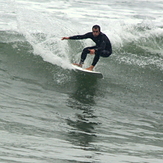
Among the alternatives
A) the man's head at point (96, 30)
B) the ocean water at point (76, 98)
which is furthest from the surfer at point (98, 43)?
the ocean water at point (76, 98)

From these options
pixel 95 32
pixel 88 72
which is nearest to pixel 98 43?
pixel 95 32

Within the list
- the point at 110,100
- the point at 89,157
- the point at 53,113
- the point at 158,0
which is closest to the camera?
the point at 89,157

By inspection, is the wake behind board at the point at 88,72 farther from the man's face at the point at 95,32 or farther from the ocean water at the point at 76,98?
the man's face at the point at 95,32

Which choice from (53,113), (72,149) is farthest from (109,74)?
(72,149)

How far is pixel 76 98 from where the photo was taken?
32.7ft

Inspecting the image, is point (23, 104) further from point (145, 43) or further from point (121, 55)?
point (145, 43)

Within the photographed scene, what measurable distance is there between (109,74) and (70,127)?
4.41 metres

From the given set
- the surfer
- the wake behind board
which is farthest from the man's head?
the wake behind board

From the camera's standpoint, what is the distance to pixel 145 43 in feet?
51.4

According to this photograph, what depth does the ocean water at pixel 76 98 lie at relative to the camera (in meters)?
6.46

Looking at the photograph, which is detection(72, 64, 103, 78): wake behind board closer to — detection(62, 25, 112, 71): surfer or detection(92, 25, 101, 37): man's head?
detection(62, 25, 112, 71): surfer

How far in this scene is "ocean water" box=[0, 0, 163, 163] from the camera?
21.2 feet

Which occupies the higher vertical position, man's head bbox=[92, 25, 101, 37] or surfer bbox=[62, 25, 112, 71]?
man's head bbox=[92, 25, 101, 37]

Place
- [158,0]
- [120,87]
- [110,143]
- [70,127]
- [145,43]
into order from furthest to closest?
1. [158,0]
2. [145,43]
3. [120,87]
4. [70,127]
5. [110,143]
